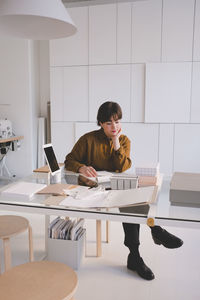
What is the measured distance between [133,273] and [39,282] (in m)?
1.08

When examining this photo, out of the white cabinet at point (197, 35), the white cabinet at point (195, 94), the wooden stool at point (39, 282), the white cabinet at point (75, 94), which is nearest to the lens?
the wooden stool at point (39, 282)

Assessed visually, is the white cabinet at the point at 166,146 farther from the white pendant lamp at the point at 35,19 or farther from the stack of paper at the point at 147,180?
the white pendant lamp at the point at 35,19

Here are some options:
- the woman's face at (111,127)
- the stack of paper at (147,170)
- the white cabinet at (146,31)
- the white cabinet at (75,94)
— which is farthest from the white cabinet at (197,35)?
the stack of paper at (147,170)

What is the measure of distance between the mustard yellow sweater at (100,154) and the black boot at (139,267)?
651 mm

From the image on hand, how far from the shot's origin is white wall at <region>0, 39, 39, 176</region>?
514 cm

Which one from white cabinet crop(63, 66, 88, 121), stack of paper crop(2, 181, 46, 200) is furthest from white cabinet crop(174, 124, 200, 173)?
stack of paper crop(2, 181, 46, 200)

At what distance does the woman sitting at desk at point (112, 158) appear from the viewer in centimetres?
218

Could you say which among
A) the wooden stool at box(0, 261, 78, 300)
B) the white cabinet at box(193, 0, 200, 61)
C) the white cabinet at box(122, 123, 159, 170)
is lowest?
the wooden stool at box(0, 261, 78, 300)

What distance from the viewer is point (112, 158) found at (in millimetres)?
2529

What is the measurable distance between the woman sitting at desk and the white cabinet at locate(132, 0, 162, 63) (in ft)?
7.34

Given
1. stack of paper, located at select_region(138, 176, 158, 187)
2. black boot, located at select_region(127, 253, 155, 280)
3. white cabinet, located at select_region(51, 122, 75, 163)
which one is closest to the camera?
stack of paper, located at select_region(138, 176, 158, 187)

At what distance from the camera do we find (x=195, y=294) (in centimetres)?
198

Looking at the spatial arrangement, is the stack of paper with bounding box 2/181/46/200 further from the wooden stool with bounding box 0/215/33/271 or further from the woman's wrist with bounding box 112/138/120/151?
the woman's wrist with bounding box 112/138/120/151

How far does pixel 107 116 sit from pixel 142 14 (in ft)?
8.60
